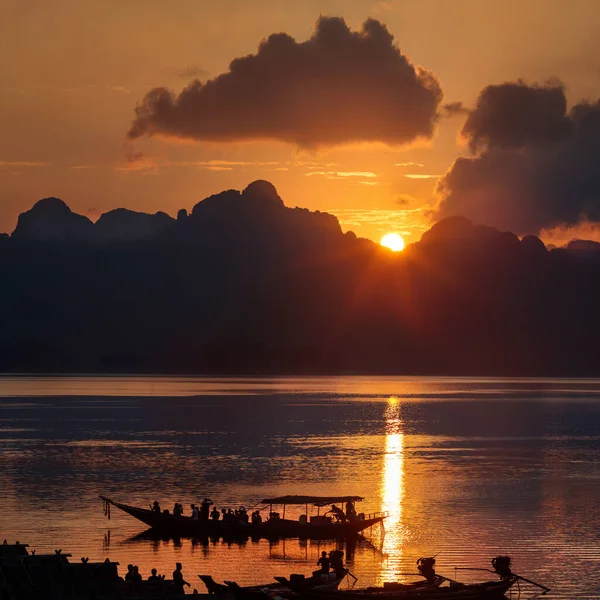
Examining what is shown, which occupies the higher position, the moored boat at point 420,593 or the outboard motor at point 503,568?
the outboard motor at point 503,568

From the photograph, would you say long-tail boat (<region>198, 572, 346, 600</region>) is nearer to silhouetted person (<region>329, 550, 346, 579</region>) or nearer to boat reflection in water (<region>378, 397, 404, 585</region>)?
silhouetted person (<region>329, 550, 346, 579</region>)

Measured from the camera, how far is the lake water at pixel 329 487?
2218 inches

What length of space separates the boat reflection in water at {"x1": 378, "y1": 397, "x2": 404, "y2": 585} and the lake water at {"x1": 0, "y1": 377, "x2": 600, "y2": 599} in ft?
0.59

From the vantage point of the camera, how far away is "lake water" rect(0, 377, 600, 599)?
5634cm

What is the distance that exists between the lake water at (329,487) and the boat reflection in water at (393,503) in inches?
7.1

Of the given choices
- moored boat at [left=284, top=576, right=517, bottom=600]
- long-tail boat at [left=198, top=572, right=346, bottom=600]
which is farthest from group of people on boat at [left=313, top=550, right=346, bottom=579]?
moored boat at [left=284, top=576, right=517, bottom=600]

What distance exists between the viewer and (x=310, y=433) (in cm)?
15062

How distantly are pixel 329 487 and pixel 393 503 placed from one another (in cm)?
951

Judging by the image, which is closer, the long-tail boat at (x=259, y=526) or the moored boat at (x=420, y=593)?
the moored boat at (x=420, y=593)

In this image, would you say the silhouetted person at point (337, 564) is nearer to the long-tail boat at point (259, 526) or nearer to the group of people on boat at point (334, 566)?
the group of people on boat at point (334, 566)

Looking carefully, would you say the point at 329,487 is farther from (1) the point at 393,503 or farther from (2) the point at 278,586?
(2) the point at 278,586

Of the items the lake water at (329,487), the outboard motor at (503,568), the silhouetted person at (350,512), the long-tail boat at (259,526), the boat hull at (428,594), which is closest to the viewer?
the boat hull at (428,594)

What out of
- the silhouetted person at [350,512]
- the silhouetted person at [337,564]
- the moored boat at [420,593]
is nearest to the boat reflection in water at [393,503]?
the silhouetted person at [350,512]

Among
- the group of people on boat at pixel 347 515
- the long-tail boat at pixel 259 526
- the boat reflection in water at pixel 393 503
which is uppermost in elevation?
the group of people on boat at pixel 347 515
